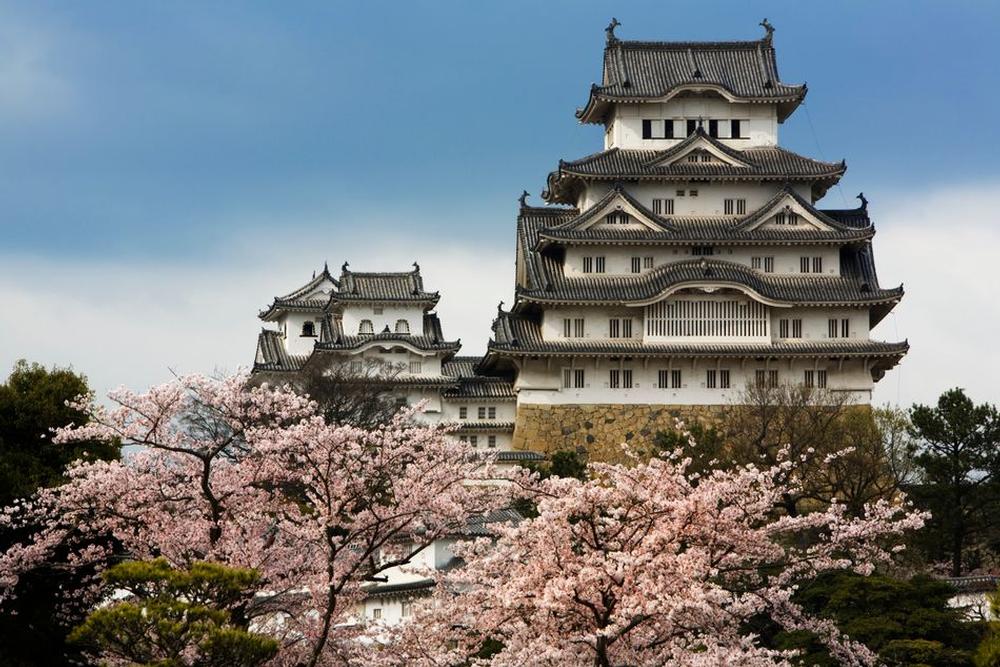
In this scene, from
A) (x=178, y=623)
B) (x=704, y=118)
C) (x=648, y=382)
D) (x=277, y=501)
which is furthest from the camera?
(x=704, y=118)

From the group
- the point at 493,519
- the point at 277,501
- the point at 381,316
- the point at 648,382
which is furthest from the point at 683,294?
the point at 277,501

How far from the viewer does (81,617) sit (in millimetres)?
32844

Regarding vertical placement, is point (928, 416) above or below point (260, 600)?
above

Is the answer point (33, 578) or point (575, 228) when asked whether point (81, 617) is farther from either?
point (575, 228)

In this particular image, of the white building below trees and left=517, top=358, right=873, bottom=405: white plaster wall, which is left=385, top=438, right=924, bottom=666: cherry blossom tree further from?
left=517, top=358, right=873, bottom=405: white plaster wall

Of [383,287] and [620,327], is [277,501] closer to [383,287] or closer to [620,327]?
[620,327]

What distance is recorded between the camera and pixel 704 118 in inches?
2859

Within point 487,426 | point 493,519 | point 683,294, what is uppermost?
point 683,294

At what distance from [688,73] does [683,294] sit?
10.7 m

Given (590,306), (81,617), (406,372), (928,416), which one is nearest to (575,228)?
(590,306)

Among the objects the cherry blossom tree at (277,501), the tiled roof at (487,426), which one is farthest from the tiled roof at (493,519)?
the tiled roof at (487,426)

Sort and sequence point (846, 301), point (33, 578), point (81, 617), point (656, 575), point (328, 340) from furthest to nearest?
point (328, 340), point (846, 301), point (33, 578), point (81, 617), point (656, 575)

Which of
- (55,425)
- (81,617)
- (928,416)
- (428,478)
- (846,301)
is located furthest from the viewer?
(846,301)

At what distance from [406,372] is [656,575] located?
1801 inches
